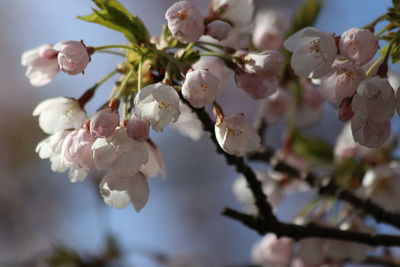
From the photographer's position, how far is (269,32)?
2525 millimetres

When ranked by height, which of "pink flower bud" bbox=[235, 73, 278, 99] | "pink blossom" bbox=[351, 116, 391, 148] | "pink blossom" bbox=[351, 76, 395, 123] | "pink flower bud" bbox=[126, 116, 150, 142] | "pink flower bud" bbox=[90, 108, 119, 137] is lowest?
"pink blossom" bbox=[351, 116, 391, 148]

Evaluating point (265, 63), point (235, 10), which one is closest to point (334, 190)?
point (235, 10)

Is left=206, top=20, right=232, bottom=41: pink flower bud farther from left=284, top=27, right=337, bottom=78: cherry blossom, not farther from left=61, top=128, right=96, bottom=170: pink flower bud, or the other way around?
left=61, top=128, right=96, bottom=170: pink flower bud

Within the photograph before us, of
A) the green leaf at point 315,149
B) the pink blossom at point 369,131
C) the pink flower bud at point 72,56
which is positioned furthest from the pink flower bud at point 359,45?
the green leaf at point 315,149

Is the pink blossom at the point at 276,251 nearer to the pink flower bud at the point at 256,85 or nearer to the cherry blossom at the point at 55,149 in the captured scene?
the pink flower bud at the point at 256,85

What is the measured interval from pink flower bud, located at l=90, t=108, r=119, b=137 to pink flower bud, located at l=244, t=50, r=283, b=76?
389 mm

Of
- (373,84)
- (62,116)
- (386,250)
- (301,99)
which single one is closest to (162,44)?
(62,116)

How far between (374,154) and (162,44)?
1.30 m

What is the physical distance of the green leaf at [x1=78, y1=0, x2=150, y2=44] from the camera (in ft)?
5.80

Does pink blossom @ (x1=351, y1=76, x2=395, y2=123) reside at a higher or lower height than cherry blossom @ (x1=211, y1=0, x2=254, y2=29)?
lower

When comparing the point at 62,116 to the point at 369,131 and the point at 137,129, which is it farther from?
the point at 369,131

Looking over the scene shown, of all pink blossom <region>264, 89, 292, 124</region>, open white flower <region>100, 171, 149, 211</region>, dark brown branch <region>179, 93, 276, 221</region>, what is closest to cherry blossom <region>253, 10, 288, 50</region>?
pink blossom <region>264, 89, 292, 124</region>

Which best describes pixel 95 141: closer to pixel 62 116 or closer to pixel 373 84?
pixel 62 116

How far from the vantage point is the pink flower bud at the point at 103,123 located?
1.59 m
